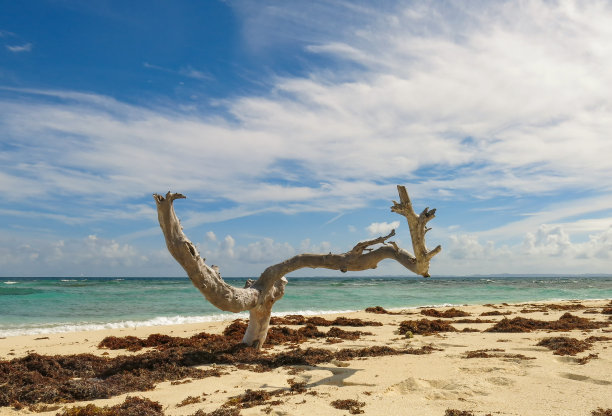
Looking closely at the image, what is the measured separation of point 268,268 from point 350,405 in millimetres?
3961

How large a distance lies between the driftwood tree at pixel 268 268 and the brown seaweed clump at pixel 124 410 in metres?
2.02

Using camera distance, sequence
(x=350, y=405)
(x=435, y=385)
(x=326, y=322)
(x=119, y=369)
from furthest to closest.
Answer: (x=326, y=322)
(x=119, y=369)
(x=435, y=385)
(x=350, y=405)

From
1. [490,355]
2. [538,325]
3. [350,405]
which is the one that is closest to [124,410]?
[350,405]

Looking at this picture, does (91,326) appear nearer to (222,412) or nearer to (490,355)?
(222,412)

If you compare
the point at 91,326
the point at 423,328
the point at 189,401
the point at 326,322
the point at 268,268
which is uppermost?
the point at 268,268

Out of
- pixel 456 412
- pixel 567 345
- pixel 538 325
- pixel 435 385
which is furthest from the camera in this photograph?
pixel 538 325

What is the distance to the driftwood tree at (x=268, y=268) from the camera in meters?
6.96

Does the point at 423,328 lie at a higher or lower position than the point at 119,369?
lower

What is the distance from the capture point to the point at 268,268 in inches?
355

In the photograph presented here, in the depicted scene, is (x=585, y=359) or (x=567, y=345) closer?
(x=585, y=359)

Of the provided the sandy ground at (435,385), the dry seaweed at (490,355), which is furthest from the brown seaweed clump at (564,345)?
the dry seaweed at (490,355)

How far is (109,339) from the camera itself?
11.4 meters

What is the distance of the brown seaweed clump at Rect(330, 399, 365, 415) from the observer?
5.29m

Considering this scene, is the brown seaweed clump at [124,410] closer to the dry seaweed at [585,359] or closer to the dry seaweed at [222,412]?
the dry seaweed at [222,412]
